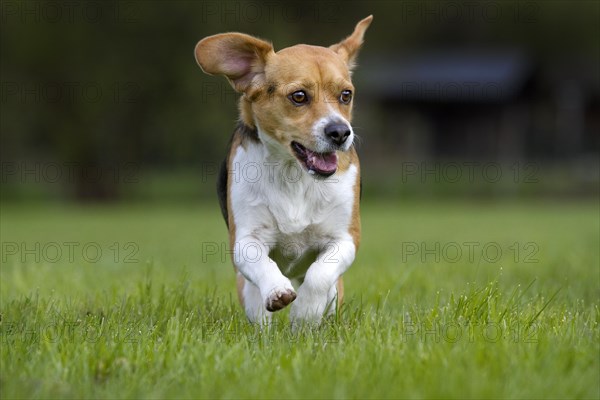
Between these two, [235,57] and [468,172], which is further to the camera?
[468,172]

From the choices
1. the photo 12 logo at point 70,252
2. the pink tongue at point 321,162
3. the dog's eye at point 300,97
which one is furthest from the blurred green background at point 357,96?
the pink tongue at point 321,162

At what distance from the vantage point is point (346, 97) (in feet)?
16.4

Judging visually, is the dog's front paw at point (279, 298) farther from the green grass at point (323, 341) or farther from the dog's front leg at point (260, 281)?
the green grass at point (323, 341)

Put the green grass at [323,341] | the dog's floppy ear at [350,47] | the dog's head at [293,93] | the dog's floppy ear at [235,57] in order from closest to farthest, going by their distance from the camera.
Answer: the green grass at [323,341] < the dog's head at [293,93] < the dog's floppy ear at [235,57] < the dog's floppy ear at [350,47]

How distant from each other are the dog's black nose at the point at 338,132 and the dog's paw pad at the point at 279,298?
3.03ft

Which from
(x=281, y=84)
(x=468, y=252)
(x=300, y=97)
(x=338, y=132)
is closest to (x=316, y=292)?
(x=338, y=132)

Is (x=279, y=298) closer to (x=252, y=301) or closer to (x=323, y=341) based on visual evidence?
(x=323, y=341)

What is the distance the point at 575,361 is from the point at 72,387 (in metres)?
1.93

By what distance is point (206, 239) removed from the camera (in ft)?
47.5

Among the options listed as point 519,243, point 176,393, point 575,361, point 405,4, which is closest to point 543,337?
point 575,361

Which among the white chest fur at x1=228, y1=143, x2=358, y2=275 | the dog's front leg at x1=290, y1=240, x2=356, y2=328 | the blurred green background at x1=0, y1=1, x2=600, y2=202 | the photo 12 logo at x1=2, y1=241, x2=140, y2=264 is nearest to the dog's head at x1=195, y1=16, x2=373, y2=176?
the white chest fur at x1=228, y1=143, x2=358, y2=275

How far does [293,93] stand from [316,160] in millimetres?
424

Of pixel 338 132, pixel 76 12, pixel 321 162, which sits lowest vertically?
pixel 321 162

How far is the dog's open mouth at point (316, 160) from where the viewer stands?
477cm
